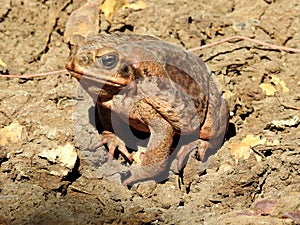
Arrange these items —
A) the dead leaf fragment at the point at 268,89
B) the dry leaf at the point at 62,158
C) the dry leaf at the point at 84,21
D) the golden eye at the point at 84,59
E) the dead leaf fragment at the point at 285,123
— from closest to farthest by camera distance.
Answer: the golden eye at the point at 84,59 < the dry leaf at the point at 62,158 < the dead leaf fragment at the point at 285,123 < the dead leaf fragment at the point at 268,89 < the dry leaf at the point at 84,21

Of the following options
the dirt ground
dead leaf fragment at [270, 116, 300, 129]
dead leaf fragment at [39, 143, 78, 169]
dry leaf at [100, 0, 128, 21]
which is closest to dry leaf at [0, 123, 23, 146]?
the dirt ground

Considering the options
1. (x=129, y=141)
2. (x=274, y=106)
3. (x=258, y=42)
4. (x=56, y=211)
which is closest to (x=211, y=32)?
(x=258, y=42)

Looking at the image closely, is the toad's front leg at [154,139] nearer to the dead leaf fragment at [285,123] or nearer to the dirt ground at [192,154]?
the dirt ground at [192,154]

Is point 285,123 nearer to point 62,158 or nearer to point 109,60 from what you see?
point 109,60

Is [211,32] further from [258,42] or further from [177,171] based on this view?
[177,171]

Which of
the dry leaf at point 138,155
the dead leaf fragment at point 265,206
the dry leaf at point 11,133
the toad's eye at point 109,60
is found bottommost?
the dead leaf fragment at point 265,206

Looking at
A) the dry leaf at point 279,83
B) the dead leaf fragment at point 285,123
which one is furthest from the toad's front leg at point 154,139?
the dry leaf at point 279,83

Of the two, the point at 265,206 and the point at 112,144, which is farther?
the point at 112,144

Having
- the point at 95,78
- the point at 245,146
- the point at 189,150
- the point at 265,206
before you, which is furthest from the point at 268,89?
the point at 95,78
